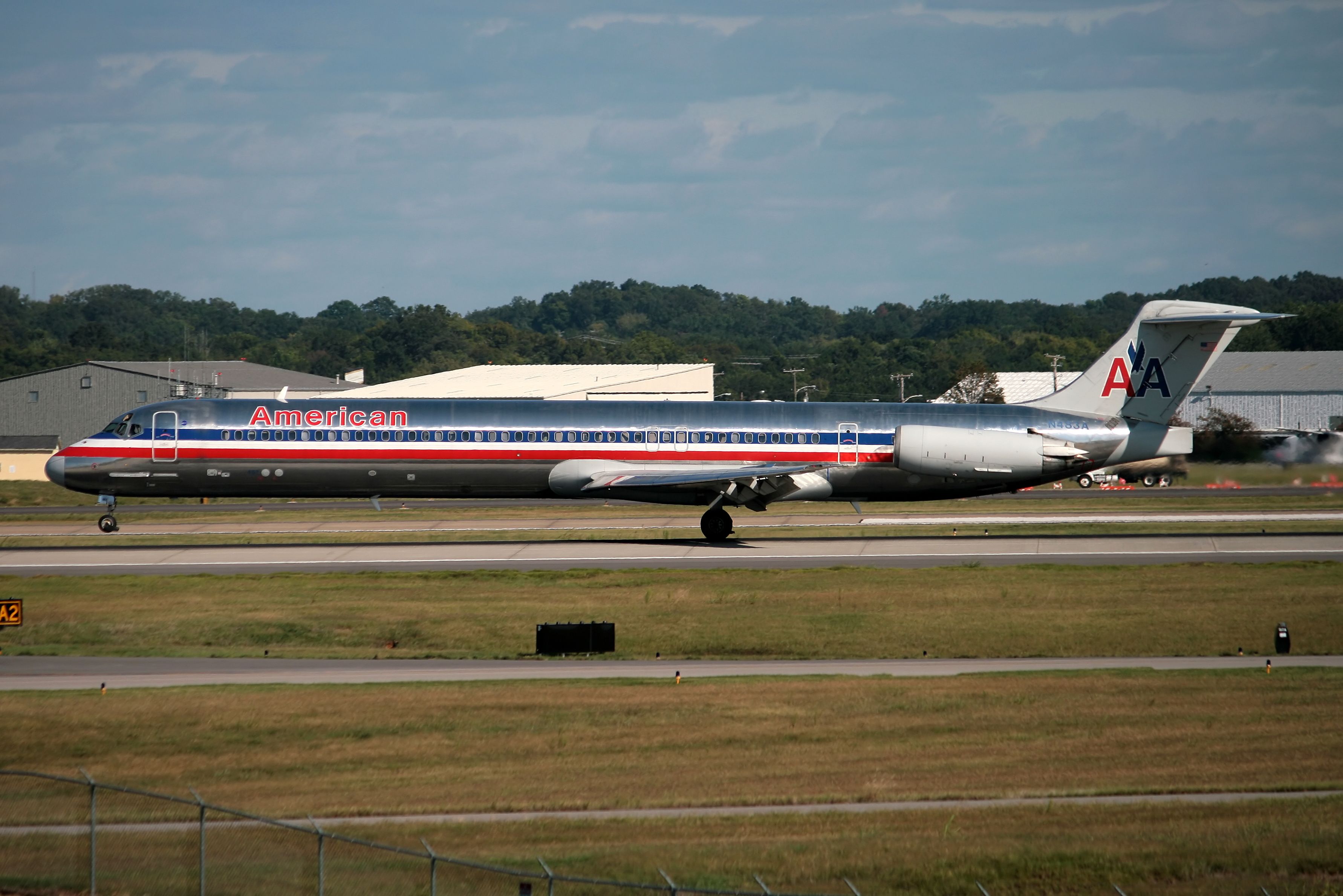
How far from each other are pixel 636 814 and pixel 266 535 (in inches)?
1304

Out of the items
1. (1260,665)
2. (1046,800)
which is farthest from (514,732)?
(1260,665)

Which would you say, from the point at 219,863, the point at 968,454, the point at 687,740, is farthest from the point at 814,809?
the point at 968,454

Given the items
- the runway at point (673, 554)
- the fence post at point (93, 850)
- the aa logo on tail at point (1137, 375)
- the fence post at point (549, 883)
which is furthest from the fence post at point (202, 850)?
the aa logo on tail at point (1137, 375)

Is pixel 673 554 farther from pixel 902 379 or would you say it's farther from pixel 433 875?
pixel 902 379

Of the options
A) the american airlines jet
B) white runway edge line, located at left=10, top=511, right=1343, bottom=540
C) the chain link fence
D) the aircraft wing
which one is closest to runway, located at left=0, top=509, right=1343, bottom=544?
white runway edge line, located at left=10, top=511, right=1343, bottom=540

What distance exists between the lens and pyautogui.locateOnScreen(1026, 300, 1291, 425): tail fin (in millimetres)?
40688

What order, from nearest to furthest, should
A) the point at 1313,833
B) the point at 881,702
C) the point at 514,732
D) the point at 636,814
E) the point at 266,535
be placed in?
the point at 1313,833 < the point at 636,814 < the point at 514,732 < the point at 881,702 < the point at 266,535

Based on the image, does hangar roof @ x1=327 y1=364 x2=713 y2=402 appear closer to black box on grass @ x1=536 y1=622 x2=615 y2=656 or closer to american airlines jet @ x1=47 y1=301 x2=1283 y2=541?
american airlines jet @ x1=47 y1=301 x2=1283 y2=541

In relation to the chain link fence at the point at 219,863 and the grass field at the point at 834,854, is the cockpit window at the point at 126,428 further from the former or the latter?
the grass field at the point at 834,854

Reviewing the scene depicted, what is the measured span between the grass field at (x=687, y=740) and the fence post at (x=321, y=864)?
4.19 meters

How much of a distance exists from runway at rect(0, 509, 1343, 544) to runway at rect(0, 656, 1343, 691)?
21.0m

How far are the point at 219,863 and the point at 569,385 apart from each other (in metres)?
75.8

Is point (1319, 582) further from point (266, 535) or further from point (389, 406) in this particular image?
point (266, 535)

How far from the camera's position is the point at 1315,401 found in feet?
353
